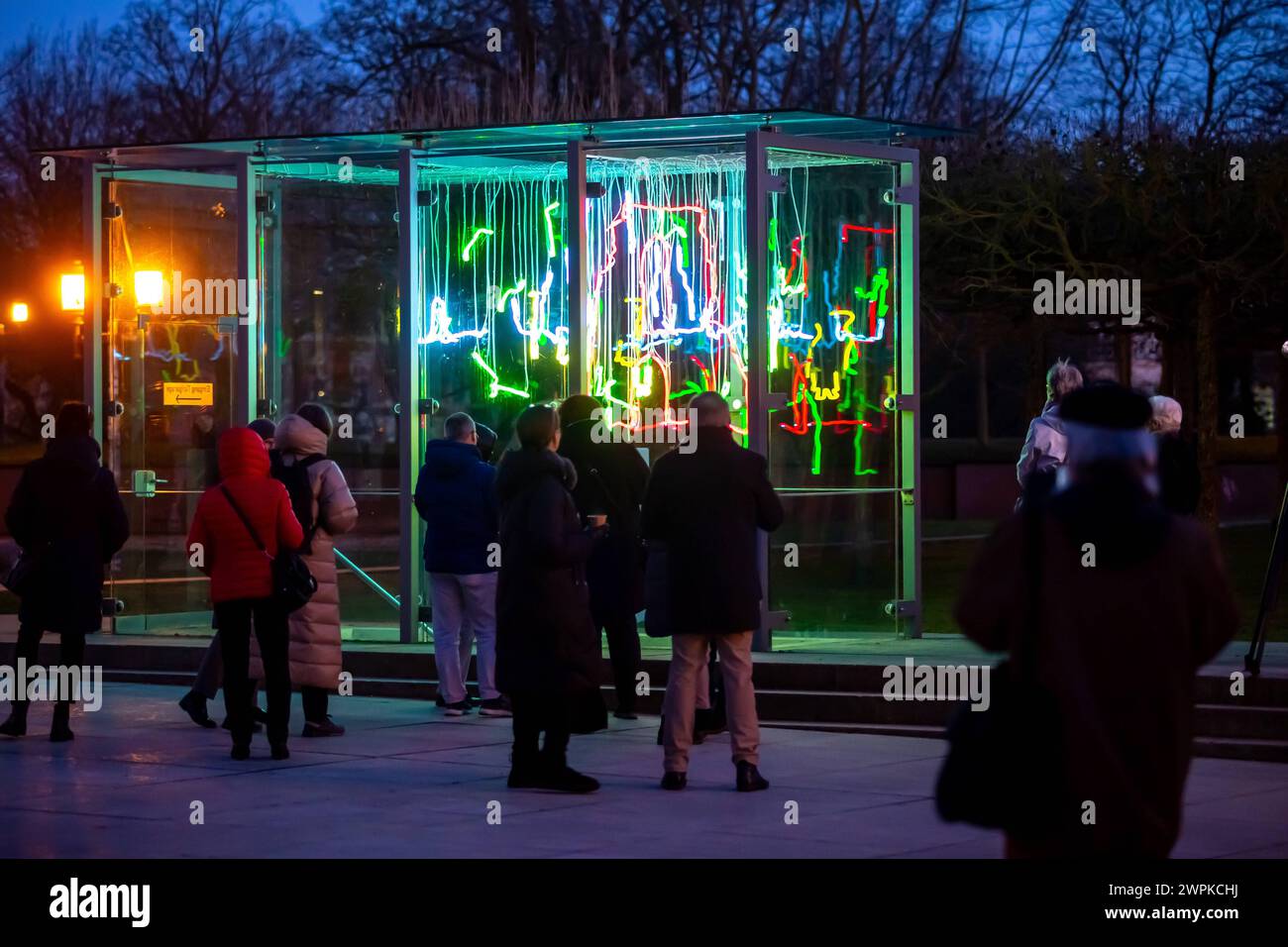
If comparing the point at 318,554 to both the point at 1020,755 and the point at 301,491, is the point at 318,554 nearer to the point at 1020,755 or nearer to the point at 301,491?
the point at 301,491

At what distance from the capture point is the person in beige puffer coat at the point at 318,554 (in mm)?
11570

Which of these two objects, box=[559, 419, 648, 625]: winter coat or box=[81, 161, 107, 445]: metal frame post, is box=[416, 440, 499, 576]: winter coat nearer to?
box=[559, 419, 648, 625]: winter coat

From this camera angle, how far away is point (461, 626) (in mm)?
12539

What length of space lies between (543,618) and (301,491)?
97.6 inches

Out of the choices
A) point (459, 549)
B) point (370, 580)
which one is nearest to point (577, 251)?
point (370, 580)

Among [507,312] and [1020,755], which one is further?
[507,312]

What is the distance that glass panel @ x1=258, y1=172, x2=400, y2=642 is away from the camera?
15727 millimetres

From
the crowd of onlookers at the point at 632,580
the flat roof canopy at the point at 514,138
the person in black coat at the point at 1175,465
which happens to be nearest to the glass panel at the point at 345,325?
the flat roof canopy at the point at 514,138

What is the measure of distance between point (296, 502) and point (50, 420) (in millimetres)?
5079

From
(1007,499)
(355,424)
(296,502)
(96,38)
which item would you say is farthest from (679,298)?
(96,38)

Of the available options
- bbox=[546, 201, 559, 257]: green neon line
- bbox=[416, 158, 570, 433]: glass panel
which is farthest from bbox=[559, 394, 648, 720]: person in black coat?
bbox=[546, 201, 559, 257]: green neon line

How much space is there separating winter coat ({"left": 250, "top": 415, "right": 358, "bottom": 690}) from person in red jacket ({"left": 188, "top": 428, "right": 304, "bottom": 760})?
57 centimetres

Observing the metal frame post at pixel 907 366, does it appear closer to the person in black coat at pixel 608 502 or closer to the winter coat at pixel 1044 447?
the person in black coat at pixel 608 502

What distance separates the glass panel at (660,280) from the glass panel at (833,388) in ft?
1.45
